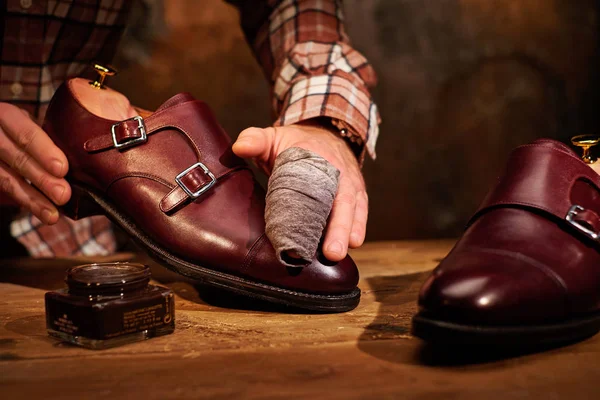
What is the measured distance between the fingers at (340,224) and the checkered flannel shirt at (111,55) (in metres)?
0.26

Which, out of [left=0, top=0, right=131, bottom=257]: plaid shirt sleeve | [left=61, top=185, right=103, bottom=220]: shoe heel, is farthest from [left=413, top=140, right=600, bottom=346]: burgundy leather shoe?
[left=0, top=0, right=131, bottom=257]: plaid shirt sleeve

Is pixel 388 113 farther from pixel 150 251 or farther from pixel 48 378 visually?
pixel 48 378

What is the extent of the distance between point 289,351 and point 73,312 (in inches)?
10.8

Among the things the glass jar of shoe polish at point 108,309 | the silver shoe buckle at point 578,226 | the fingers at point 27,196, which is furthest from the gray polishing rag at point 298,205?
the fingers at point 27,196

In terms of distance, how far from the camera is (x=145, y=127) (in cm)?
107

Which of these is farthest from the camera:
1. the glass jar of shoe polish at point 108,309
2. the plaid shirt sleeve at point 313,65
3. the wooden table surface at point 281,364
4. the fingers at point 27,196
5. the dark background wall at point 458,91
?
the dark background wall at point 458,91

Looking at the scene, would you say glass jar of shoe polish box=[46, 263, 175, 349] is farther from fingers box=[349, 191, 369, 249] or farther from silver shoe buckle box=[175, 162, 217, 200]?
fingers box=[349, 191, 369, 249]

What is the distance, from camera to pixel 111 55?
67.9 inches

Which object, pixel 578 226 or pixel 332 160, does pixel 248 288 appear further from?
pixel 578 226

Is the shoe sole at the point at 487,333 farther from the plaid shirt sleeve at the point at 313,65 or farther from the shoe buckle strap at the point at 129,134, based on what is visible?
the plaid shirt sleeve at the point at 313,65

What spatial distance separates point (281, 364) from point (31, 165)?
0.66 metres

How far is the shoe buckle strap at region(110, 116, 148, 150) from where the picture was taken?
41.8 inches

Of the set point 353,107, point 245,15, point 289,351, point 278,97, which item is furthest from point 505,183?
point 245,15

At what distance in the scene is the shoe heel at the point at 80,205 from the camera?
45.1 inches
